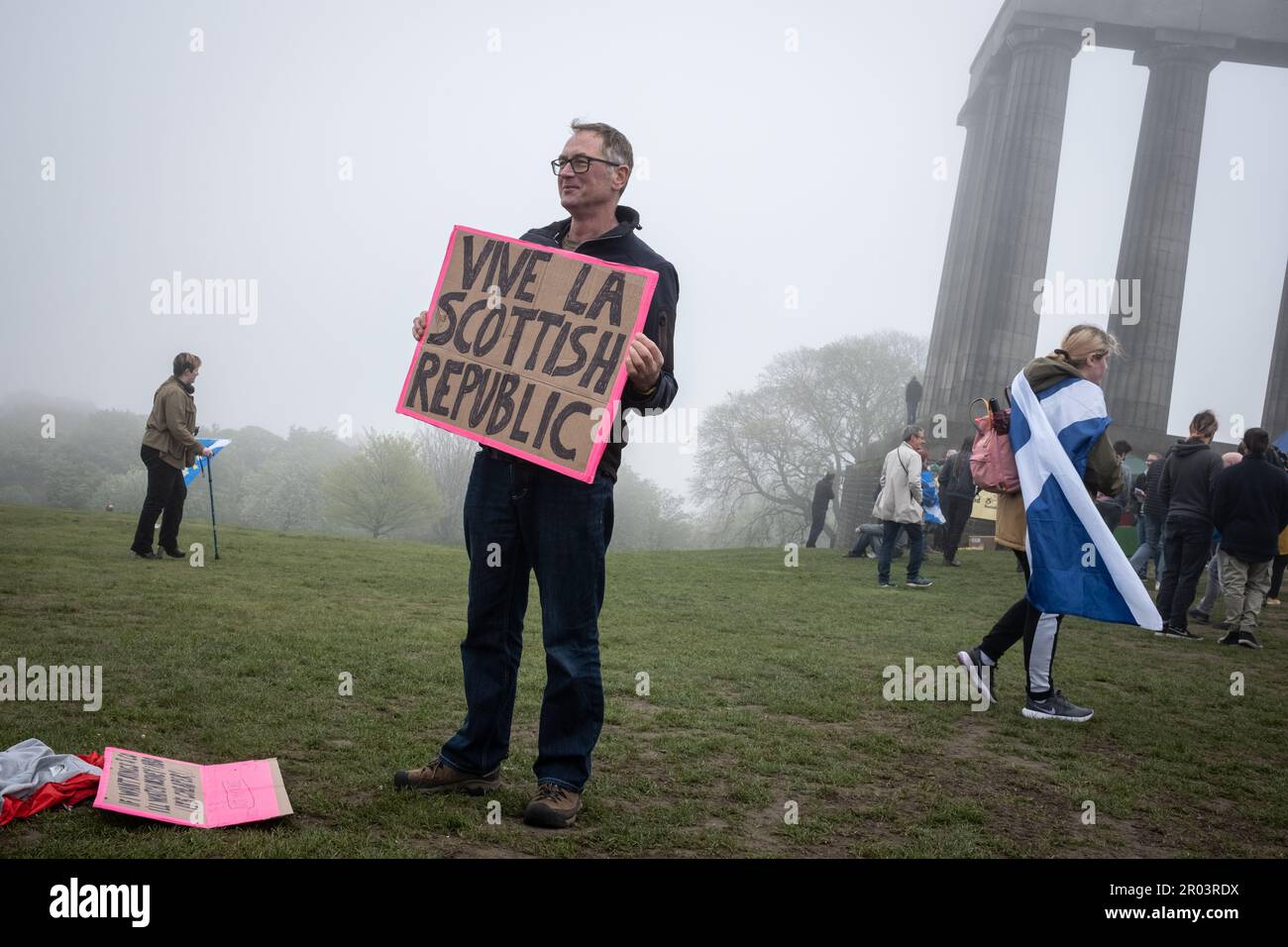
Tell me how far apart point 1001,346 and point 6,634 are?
1470 inches

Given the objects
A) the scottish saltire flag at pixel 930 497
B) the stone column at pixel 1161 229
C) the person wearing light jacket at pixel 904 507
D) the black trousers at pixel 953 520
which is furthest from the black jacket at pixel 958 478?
the stone column at pixel 1161 229

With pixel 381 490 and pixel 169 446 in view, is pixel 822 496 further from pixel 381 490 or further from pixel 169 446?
pixel 381 490

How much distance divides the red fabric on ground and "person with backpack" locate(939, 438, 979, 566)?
1705 centimetres

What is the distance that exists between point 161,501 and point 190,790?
9.45 metres

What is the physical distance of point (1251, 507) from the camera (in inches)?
455

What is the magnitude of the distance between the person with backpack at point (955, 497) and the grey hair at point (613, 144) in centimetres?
1571

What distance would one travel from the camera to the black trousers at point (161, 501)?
12617mm

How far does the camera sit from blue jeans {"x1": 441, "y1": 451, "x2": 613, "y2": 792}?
441 cm

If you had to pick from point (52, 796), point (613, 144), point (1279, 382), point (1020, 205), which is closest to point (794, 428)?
point (1020, 205)

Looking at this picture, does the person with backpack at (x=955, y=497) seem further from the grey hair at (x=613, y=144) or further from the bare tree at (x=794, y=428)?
the bare tree at (x=794, y=428)

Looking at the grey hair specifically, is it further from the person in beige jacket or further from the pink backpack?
the person in beige jacket

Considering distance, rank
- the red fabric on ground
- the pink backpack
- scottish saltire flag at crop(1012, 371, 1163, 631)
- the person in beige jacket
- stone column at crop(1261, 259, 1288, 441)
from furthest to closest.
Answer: stone column at crop(1261, 259, 1288, 441)
the person in beige jacket
the pink backpack
scottish saltire flag at crop(1012, 371, 1163, 631)
the red fabric on ground

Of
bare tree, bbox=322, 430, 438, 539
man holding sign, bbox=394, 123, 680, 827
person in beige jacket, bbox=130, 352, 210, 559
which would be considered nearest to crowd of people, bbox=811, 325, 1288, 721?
man holding sign, bbox=394, 123, 680, 827
